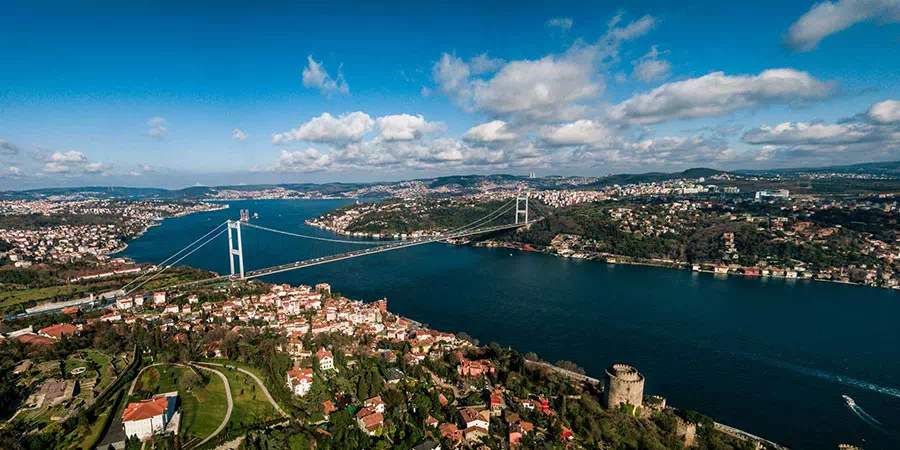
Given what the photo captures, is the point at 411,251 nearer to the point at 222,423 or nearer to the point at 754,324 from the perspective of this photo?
the point at 754,324

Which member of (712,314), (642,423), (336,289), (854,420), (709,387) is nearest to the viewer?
(642,423)

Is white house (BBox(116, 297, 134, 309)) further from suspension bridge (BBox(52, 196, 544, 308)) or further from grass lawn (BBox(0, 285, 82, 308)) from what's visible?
grass lawn (BBox(0, 285, 82, 308))

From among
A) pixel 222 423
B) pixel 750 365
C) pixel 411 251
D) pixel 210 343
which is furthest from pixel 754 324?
pixel 411 251

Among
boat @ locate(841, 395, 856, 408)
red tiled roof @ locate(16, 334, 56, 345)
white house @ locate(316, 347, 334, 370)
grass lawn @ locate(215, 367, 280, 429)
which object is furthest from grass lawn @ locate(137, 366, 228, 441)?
boat @ locate(841, 395, 856, 408)

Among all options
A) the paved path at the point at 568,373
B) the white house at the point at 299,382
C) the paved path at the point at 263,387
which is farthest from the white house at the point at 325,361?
the paved path at the point at 568,373

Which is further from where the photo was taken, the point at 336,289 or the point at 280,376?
the point at 336,289

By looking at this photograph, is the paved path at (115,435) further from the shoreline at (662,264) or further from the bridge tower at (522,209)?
the bridge tower at (522,209)
